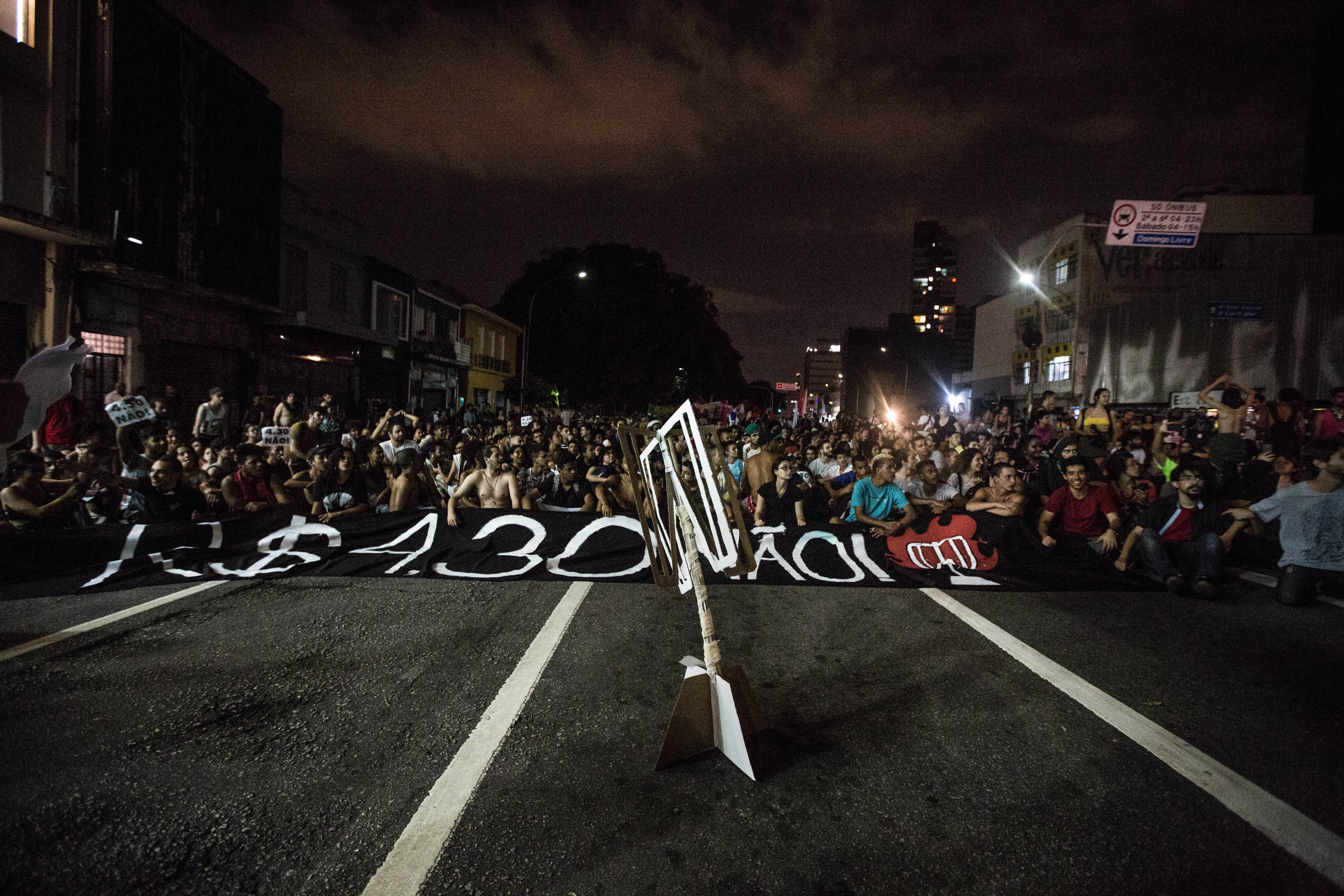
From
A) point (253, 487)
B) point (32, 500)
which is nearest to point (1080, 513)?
point (253, 487)

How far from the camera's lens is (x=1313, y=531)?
574cm

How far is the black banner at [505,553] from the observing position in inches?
236

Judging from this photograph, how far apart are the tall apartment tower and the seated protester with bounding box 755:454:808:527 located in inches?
7528

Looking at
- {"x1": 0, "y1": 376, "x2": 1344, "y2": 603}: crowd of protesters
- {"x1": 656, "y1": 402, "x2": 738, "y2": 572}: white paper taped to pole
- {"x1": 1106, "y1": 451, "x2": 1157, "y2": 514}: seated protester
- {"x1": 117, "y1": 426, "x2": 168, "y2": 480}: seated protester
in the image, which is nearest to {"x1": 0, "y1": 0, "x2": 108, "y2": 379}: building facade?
{"x1": 0, "y1": 376, "x2": 1344, "y2": 603}: crowd of protesters

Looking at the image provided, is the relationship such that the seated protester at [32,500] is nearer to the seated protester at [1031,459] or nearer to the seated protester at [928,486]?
the seated protester at [928,486]

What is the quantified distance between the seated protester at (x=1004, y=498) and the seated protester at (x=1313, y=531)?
2.08m

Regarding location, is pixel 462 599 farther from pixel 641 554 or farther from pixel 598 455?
pixel 598 455

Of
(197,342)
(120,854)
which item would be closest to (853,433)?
(197,342)

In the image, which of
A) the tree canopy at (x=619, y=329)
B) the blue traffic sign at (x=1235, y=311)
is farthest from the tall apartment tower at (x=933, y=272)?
the blue traffic sign at (x=1235, y=311)

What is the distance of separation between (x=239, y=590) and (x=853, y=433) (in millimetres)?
18261

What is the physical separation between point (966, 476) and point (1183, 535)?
3.59 meters

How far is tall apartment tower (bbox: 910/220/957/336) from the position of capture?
611 ft

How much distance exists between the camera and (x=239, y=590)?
18.5 feet

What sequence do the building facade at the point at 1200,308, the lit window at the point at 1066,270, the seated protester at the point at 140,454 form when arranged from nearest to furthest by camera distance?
the seated protester at the point at 140,454 < the building facade at the point at 1200,308 < the lit window at the point at 1066,270
